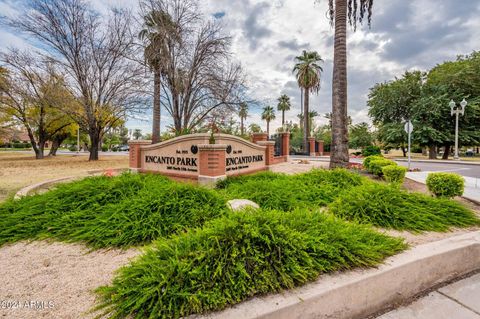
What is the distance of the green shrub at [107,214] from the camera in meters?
3.37

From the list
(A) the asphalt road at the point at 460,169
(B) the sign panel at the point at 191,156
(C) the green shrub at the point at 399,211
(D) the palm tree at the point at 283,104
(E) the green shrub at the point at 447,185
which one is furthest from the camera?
(D) the palm tree at the point at 283,104

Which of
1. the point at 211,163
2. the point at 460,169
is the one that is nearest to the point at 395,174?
the point at 211,163

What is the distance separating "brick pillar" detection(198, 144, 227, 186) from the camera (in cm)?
696

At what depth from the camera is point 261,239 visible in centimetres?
232

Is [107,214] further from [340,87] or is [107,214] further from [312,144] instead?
[312,144]

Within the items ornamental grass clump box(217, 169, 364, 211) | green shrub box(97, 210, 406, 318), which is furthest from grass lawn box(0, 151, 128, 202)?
green shrub box(97, 210, 406, 318)

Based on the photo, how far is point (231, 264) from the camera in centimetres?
214

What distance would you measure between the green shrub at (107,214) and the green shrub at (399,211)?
2394mm

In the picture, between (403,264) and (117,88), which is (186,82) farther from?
(403,264)

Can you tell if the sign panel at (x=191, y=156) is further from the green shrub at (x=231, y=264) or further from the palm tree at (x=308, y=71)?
the palm tree at (x=308, y=71)

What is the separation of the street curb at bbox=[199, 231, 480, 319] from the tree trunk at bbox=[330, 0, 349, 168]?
292 inches

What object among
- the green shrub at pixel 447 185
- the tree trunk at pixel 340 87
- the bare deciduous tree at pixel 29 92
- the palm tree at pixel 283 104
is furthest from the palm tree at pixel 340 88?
the palm tree at pixel 283 104

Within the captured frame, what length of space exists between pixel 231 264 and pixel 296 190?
12.3ft

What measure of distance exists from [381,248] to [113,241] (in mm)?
3444
